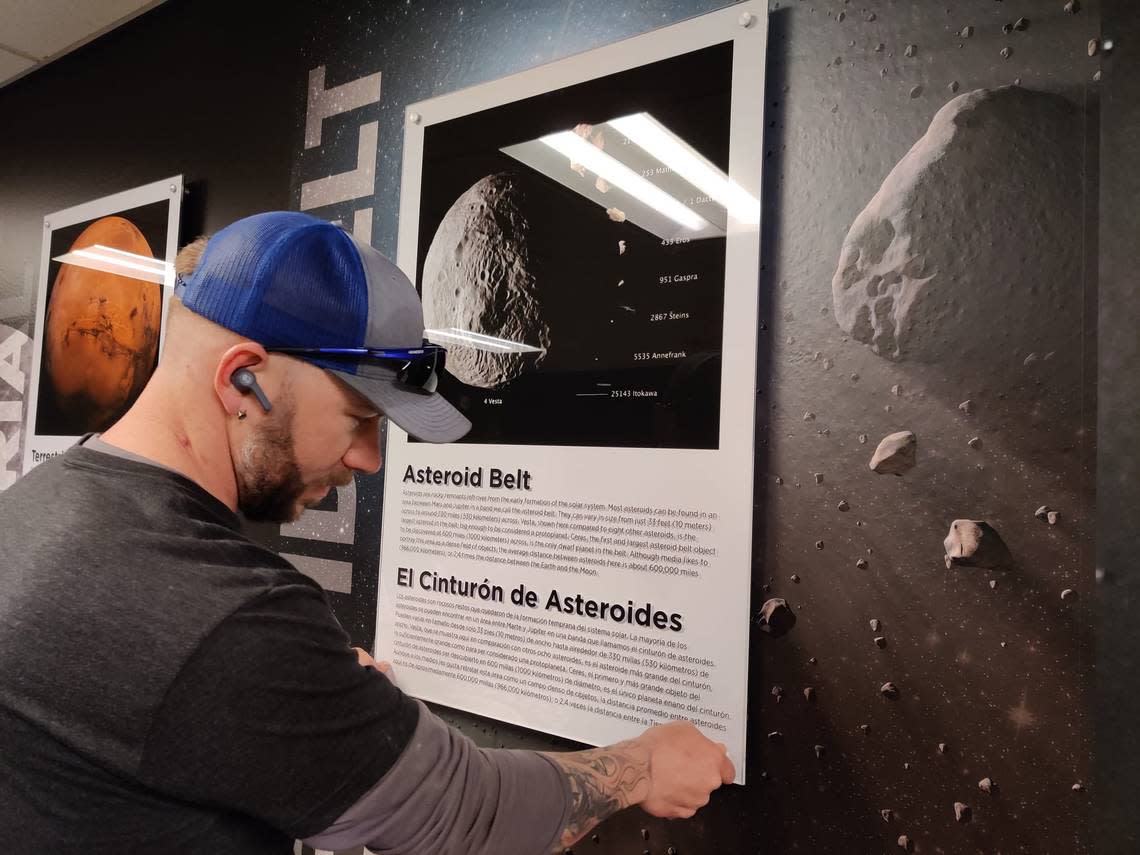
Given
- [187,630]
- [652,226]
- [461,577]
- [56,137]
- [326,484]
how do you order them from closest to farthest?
[187,630], [326,484], [652,226], [461,577], [56,137]

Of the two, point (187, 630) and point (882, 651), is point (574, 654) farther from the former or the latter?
point (187, 630)

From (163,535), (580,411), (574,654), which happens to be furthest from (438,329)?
(163,535)

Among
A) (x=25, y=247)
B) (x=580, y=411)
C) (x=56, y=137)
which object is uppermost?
(x=56, y=137)

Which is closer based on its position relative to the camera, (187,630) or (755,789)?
(187,630)

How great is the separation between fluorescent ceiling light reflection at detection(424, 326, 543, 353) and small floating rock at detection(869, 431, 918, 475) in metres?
0.59

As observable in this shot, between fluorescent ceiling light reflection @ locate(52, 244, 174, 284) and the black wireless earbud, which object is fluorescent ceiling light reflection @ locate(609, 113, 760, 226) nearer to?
the black wireless earbud

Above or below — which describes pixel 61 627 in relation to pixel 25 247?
below

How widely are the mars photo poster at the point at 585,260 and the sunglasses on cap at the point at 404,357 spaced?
31cm

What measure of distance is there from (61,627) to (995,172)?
3.65 feet

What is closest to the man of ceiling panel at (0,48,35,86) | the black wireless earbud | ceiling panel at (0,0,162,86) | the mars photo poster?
the black wireless earbud

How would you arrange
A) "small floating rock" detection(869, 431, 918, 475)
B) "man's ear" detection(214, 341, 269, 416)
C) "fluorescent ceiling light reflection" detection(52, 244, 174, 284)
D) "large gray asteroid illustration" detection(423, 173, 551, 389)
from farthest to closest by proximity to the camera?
"fluorescent ceiling light reflection" detection(52, 244, 174, 284) → "large gray asteroid illustration" detection(423, 173, 551, 389) → "small floating rock" detection(869, 431, 918, 475) → "man's ear" detection(214, 341, 269, 416)

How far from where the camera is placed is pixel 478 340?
54.6 inches

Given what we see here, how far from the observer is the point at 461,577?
137cm

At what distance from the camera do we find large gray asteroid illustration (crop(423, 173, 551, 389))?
1329 millimetres
